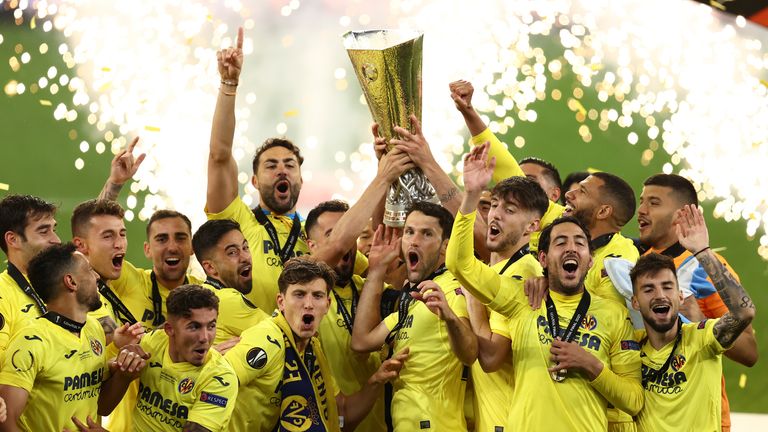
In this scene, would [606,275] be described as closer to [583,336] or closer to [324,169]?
[583,336]

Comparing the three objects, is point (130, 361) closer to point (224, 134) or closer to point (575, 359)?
point (224, 134)

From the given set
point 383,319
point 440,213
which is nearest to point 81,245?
point 383,319

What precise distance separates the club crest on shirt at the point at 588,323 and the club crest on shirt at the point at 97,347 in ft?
5.80

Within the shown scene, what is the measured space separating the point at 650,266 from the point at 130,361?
194 centimetres

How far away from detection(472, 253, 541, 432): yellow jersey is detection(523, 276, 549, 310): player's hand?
0.27 ft

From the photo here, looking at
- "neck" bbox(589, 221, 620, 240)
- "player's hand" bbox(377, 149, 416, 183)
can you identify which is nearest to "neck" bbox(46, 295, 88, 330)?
"player's hand" bbox(377, 149, 416, 183)

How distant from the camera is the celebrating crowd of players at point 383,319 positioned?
3.81 meters

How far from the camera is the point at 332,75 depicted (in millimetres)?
8711

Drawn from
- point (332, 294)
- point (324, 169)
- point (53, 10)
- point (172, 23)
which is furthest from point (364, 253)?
point (53, 10)

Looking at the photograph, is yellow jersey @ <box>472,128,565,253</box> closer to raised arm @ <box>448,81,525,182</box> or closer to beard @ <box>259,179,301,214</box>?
raised arm @ <box>448,81,525,182</box>

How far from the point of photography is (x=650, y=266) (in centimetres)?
395

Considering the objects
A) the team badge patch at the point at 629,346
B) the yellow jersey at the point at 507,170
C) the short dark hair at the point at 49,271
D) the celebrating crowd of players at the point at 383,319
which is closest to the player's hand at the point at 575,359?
the celebrating crowd of players at the point at 383,319

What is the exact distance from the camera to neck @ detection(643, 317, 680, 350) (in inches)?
156

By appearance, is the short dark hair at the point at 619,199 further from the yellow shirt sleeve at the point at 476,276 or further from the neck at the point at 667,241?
the yellow shirt sleeve at the point at 476,276
